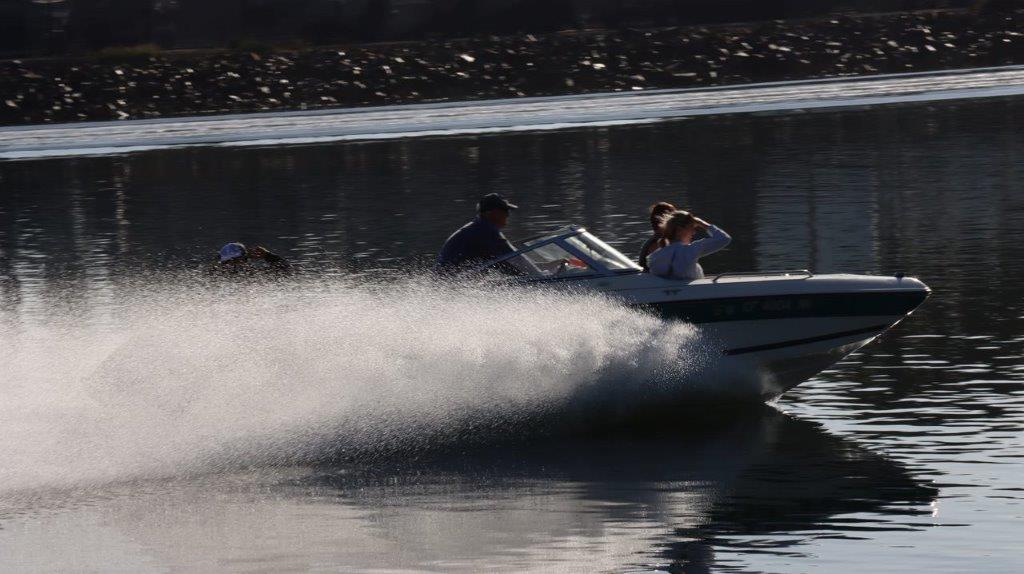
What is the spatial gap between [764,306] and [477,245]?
2425mm

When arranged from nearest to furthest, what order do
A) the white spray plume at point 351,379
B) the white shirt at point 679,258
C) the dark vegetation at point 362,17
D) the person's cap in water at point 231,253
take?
the white spray plume at point 351,379 < the white shirt at point 679,258 < the person's cap in water at point 231,253 < the dark vegetation at point 362,17

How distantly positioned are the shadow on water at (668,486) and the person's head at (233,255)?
3178 millimetres

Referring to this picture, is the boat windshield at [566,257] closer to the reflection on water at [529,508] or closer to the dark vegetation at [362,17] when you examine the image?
the reflection on water at [529,508]

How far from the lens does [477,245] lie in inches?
596

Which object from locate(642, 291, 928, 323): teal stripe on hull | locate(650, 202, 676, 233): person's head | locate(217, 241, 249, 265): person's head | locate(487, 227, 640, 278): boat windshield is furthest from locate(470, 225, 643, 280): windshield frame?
locate(217, 241, 249, 265): person's head

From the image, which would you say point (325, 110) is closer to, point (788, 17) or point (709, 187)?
point (788, 17)

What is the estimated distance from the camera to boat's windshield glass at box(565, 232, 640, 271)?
1506 centimetres

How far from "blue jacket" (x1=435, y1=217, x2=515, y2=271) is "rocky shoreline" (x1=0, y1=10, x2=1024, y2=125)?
64.7 meters

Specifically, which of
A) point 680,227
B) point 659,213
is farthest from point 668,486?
point 659,213

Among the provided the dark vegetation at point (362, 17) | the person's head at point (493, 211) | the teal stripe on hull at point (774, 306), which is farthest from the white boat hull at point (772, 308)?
the dark vegetation at point (362, 17)

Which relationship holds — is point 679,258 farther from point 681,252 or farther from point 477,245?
point 477,245

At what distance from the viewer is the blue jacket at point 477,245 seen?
49.6ft

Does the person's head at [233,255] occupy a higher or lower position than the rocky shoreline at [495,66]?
higher

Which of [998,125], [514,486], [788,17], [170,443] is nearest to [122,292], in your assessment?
[170,443]
